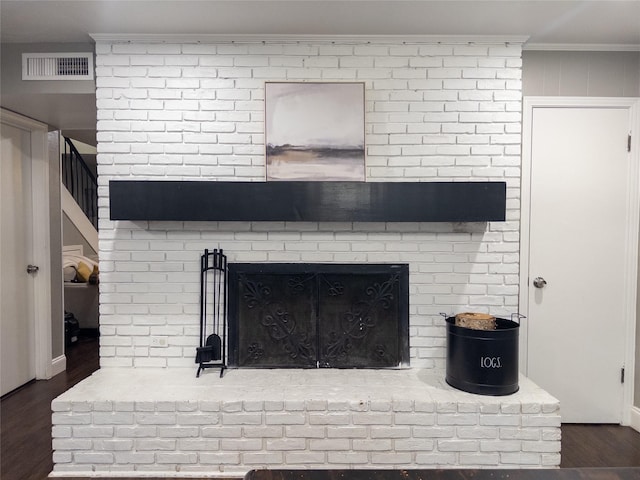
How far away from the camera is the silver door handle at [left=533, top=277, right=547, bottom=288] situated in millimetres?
2811

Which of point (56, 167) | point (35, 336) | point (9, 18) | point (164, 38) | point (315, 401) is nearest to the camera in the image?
point (315, 401)

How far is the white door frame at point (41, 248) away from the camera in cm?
356

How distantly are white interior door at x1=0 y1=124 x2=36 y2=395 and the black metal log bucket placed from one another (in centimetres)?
342

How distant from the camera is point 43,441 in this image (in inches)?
103

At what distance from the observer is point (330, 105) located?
2.69 m

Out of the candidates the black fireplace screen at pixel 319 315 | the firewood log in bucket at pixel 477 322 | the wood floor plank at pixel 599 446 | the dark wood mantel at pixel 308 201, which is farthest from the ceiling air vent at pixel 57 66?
the wood floor plank at pixel 599 446

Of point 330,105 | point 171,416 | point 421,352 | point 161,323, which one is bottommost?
point 171,416

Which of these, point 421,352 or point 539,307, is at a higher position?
point 539,307

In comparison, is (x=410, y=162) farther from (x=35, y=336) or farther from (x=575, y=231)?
(x=35, y=336)

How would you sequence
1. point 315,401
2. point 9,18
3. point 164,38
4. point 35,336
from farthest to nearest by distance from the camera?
point 35,336, point 164,38, point 9,18, point 315,401

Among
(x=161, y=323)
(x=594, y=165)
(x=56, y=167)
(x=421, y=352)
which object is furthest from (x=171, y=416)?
(x=594, y=165)

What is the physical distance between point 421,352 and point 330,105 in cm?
174

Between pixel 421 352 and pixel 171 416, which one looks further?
pixel 421 352

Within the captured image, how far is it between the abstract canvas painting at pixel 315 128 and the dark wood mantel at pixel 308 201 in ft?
0.62
